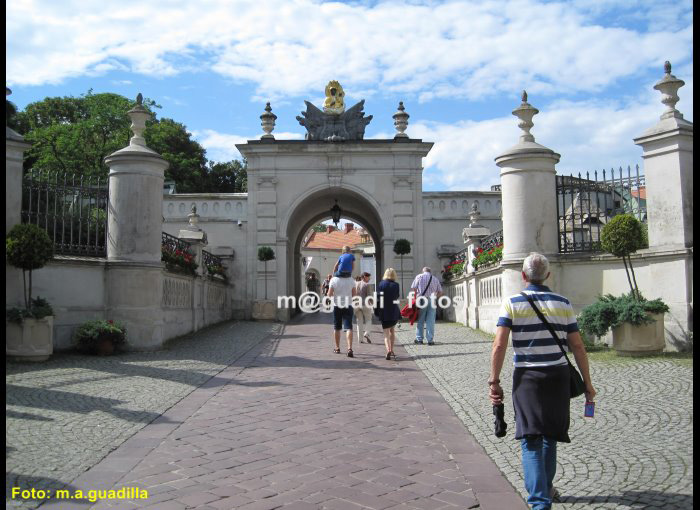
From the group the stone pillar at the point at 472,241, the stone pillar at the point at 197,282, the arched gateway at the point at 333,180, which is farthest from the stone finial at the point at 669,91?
the arched gateway at the point at 333,180

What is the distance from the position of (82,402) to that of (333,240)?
62.1 metres

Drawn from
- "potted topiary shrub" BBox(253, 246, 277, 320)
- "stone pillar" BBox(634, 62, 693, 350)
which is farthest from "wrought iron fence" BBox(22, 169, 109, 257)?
"potted topiary shrub" BBox(253, 246, 277, 320)

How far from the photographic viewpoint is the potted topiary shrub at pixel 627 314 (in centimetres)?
912

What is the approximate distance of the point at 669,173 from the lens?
9641 millimetres

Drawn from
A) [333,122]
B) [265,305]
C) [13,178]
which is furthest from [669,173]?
[333,122]

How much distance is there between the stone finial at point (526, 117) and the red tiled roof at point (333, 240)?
5318 centimetres

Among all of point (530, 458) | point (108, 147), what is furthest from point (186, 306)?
point (108, 147)

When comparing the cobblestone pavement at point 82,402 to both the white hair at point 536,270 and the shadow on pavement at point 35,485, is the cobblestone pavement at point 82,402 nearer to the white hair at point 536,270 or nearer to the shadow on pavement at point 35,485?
the shadow on pavement at point 35,485

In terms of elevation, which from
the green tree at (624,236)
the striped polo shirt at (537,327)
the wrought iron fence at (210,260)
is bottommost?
the striped polo shirt at (537,327)

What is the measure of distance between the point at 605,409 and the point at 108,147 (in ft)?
126

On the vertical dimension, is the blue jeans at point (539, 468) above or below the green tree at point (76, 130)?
below

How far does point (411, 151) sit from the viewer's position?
81.4ft

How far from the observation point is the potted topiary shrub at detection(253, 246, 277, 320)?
23.6m

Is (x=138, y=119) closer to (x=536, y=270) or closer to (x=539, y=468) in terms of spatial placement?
(x=536, y=270)
